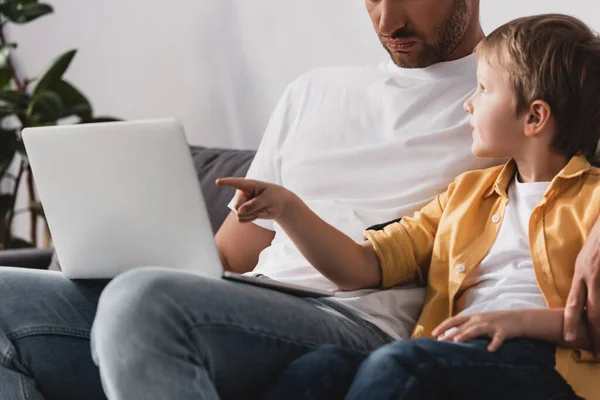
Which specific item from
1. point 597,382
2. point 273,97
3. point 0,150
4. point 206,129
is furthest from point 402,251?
point 0,150

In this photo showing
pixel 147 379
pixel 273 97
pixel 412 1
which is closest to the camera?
pixel 147 379

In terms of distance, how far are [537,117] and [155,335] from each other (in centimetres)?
64

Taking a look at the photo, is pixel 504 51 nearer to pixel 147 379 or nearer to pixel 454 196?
pixel 454 196

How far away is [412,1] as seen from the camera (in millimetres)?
1713

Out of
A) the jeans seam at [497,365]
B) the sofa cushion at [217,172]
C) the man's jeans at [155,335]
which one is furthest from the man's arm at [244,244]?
the jeans seam at [497,365]

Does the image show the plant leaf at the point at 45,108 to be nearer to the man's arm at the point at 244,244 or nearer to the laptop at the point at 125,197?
the man's arm at the point at 244,244

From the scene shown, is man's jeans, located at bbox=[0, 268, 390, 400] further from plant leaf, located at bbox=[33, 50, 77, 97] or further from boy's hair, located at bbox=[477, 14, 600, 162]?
plant leaf, located at bbox=[33, 50, 77, 97]

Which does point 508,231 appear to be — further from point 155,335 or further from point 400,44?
point 155,335

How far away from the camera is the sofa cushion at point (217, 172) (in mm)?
2088

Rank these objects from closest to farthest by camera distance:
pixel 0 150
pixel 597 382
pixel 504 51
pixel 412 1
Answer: pixel 597 382, pixel 504 51, pixel 412 1, pixel 0 150

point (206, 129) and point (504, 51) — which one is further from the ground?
→ point (504, 51)

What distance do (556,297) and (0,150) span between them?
2.01 m

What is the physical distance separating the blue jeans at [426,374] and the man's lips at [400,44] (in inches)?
25.5

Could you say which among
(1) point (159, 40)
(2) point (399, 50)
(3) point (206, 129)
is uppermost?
(2) point (399, 50)
